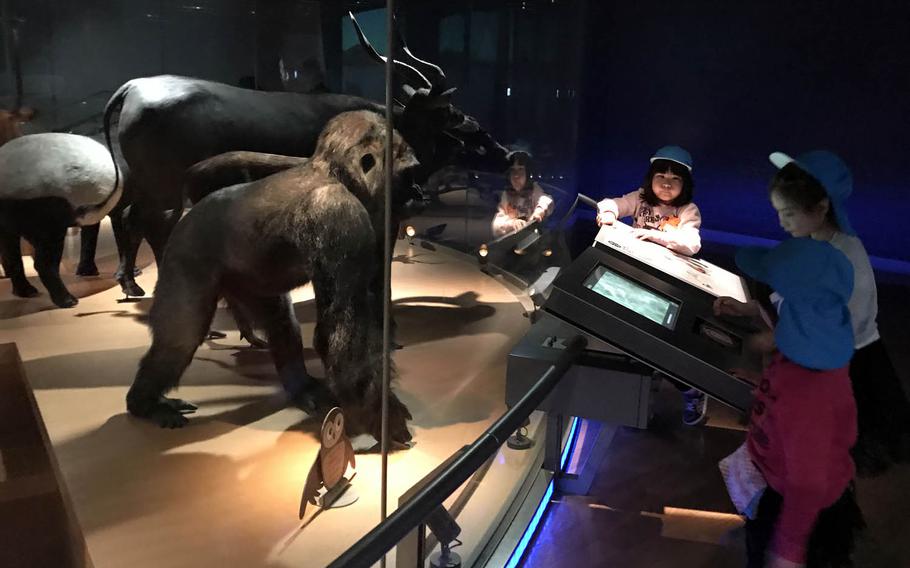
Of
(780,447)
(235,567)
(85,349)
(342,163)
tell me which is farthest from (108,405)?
(780,447)

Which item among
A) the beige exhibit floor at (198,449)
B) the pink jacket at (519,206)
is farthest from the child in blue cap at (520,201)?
the beige exhibit floor at (198,449)

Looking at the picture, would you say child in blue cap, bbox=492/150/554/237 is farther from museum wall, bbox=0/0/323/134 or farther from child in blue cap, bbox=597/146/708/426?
museum wall, bbox=0/0/323/134

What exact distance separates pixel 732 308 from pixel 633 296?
0.21m

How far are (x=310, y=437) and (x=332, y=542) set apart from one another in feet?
1.09

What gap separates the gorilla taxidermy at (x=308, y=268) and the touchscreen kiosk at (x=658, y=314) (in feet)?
1.60

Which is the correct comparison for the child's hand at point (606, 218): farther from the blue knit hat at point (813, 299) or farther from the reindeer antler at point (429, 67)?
the blue knit hat at point (813, 299)

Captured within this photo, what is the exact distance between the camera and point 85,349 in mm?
1646

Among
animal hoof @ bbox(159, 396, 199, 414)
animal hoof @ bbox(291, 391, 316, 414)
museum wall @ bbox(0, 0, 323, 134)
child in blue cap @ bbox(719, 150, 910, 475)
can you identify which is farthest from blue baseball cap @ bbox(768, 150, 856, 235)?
animal hoof @ bbox(159, 396, 199, 414)

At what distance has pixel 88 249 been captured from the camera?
5.14 feet

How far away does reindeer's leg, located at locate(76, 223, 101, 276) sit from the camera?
60.4 inches

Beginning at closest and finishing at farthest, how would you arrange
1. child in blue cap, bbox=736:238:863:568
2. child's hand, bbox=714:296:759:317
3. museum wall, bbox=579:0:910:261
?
child in blue cap, bbox=736:238:863:568 < child's hand, bbox=714:296:759:317 < museum wall, bbox=579:0:910:261

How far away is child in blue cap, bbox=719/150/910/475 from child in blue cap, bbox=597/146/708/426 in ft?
1.41

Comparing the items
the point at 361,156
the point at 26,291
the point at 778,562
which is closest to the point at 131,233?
the point at 26,291

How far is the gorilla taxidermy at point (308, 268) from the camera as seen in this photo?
62.8 inches
